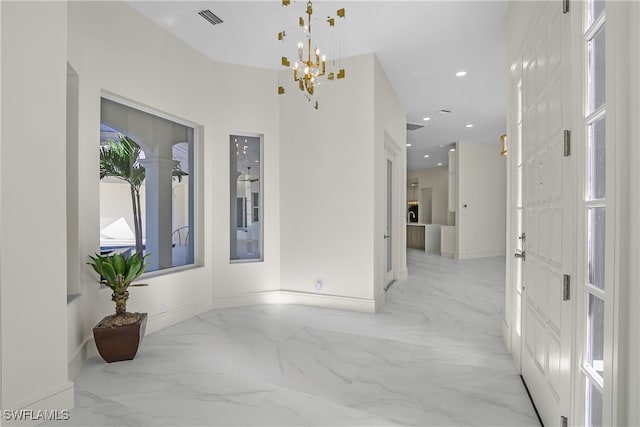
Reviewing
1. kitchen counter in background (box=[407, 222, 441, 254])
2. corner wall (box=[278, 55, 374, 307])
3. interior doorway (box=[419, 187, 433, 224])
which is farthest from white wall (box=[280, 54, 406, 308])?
interior doorway (box=[419, 187, 433, 224])

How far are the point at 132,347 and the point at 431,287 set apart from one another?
455 cm

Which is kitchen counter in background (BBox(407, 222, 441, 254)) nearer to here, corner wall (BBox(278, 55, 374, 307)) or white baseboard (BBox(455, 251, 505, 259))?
white baseboard (BBox(455, 251, 505, 259))

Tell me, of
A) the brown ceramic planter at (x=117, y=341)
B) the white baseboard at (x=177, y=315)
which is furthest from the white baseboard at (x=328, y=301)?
the brown ceramic planter at (x=117, y=341)

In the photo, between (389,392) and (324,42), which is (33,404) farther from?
(324,42)

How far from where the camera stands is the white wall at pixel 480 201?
369 inches

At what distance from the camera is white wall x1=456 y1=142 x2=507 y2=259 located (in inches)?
369

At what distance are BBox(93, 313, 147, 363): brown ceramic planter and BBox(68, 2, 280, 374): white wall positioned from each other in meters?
0.18

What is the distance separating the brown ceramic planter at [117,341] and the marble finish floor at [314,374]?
76 millimetres

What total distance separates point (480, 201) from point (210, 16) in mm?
8628

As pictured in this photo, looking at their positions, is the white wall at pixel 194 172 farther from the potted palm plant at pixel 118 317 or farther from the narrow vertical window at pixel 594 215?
the narrow vertical window at pixel 594 215

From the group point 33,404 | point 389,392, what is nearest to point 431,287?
point 389,392

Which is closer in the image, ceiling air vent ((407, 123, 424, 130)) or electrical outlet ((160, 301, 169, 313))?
electrical outlet ((160, 301, 169, 313))

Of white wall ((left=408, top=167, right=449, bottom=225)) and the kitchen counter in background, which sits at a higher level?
white wall ((left=408, top=167, right=449, bottom=225))

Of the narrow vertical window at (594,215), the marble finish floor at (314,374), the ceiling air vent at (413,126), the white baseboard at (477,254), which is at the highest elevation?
the ceiling air vent at (413,126)
